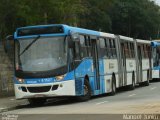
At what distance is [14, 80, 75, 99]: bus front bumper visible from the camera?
2250 centimetres

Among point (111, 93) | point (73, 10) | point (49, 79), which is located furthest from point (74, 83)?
point (73, 10)

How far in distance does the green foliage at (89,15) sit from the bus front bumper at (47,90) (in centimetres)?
707

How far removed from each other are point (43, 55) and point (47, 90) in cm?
144

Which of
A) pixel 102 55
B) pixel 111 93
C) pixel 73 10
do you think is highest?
pixel 73 10

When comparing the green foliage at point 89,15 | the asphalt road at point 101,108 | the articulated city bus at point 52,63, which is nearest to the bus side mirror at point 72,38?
the articulated city bus at point 52,63

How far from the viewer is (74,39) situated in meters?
23.2

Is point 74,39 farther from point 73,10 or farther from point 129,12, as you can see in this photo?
point 129,12

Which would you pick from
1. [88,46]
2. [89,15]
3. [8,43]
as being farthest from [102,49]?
[89,15]

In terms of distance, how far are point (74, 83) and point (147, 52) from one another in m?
A: 19.8

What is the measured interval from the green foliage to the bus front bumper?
7.07 meters

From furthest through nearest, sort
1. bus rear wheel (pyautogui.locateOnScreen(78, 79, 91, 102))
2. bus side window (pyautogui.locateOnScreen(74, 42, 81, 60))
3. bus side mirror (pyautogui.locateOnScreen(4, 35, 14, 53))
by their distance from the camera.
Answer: bus rear wheel (pyautogui.locateOnScreen(78, 79, 91, 102)), bus side mirror (pyautogui.locateOnScreen(4, 35, 14, 53)), bus side window (pyautogui.locateOnScreen(74, 42, 81, 60))

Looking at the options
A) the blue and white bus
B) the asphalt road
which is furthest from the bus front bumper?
the blue and white bus

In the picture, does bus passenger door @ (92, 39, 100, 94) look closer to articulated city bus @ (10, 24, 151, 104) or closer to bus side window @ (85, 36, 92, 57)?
articulated city bus @ (10, 24, 151, 104)

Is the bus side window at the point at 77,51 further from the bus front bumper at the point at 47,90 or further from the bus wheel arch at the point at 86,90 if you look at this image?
the bus wheel arch at the point at 86,90
